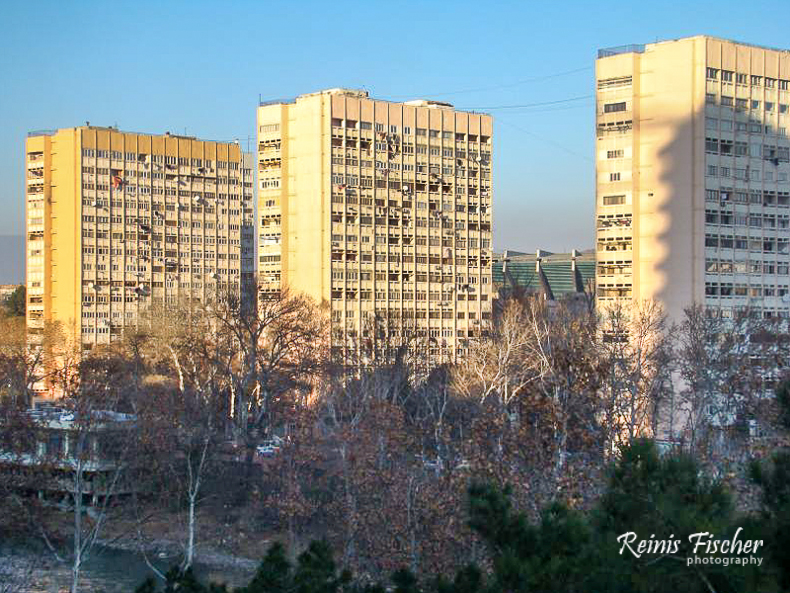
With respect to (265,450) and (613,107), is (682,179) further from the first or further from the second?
(265,450)

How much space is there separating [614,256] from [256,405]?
12.6 m

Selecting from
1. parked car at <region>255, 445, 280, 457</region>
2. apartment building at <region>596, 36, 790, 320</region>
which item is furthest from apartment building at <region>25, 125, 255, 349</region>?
apartment building at <region>596, 36, 790, 320</region>

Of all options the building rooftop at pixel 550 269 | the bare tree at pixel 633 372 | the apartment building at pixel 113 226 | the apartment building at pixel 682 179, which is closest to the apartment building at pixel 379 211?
the apartment building at pixel 113 226

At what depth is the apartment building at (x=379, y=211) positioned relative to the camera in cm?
5200

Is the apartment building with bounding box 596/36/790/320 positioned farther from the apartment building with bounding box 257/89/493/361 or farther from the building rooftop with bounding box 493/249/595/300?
the building rooftop with bounding box 493/249/595/300

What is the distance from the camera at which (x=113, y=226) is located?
203ft

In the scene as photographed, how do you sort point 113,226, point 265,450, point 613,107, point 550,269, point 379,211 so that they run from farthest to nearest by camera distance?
point 550,269, point 113,226, point 379,211, point 613,107, point 265,450

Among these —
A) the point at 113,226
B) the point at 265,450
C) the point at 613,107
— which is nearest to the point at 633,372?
the point at 265,450

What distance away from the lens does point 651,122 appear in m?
40.7

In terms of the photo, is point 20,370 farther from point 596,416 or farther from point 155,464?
point 596,416

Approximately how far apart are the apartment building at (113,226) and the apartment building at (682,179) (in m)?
24.2

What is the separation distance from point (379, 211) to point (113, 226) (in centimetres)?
1539

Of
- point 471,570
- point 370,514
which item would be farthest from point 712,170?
point 471,570

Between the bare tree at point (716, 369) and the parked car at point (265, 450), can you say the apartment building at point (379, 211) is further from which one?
the bare tree at point (716, 369)
